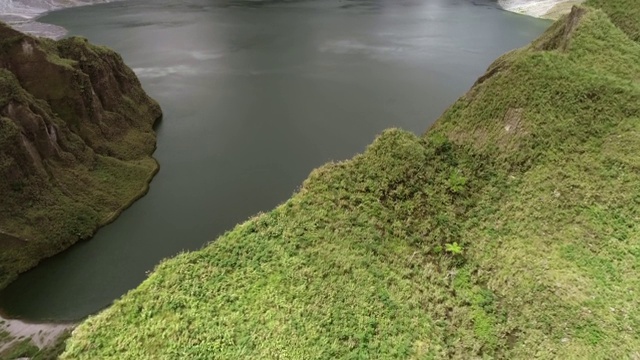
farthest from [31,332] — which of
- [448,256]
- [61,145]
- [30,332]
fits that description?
[448,256]

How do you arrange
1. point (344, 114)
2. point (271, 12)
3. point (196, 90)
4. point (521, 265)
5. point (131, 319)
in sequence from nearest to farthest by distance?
point (131, 319) < point (521, 265) < point (344, 114) < point (196, 90) < point (271, 12)

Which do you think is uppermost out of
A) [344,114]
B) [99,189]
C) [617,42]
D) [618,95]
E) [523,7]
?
[523,7]

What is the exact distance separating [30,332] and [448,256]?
22116mm

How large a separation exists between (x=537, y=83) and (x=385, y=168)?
1106 centimetres

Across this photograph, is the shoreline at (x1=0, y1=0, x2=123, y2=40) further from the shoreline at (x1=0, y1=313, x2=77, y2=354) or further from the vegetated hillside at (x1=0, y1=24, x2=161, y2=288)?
the shoreline at (x1=0, y1=313, x2=77, y2=354)

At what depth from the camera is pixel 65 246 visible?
2789 centimetres

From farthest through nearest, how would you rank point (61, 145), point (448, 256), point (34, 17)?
point (34, 17) → point (61, 145) → point (448, 256)

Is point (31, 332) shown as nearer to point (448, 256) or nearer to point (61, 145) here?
point (61, 145)

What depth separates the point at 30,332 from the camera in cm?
2258

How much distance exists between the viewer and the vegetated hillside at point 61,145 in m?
27.1

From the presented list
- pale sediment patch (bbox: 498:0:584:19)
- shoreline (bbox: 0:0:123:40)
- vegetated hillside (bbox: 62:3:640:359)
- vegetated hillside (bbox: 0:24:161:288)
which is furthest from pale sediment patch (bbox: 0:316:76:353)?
pale sediment patch (bbox: 498:0:584:19)

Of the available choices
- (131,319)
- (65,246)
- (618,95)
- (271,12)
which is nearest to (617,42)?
(618,95)

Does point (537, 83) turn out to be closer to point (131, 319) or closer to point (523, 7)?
point (131, 319)

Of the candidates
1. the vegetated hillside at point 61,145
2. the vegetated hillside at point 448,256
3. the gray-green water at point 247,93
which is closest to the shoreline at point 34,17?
the gray-green water at point 247,93
